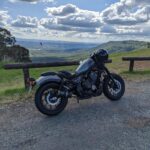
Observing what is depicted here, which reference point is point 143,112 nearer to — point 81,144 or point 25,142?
point 81,144

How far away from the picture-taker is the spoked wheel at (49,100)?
762 cm

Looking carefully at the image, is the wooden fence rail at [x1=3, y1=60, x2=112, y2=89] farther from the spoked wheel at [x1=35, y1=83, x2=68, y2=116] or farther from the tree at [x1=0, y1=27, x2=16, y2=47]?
the tree at [x1=0, y1=27, x2=16, y2=47]

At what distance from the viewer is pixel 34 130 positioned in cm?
680

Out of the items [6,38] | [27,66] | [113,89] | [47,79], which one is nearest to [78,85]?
[47,79]

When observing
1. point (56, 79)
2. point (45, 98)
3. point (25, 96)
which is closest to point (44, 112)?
point (45, 98)

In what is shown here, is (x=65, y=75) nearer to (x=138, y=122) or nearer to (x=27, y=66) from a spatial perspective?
(x=138, y=122)

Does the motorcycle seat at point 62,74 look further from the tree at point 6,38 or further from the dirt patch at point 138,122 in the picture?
the tree at point 6,38

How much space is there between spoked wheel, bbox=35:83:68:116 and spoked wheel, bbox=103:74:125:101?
4.66 ft

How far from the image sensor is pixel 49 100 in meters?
7.75


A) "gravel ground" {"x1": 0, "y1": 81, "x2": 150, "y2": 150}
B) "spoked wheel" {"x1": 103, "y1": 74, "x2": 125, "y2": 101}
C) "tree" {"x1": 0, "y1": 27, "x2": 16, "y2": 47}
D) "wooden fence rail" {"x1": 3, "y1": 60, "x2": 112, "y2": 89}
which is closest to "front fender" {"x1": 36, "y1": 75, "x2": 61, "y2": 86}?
"gravel ground" {"x1": 0, "y1": 81, "x2": 150, "y2": 150}

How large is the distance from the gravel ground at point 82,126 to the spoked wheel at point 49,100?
0.16m

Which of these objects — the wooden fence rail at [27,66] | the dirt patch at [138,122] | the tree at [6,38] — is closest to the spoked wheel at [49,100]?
the dirt patch at [138,122]

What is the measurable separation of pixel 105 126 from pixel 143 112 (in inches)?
56.4

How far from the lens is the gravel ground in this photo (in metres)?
6.02
